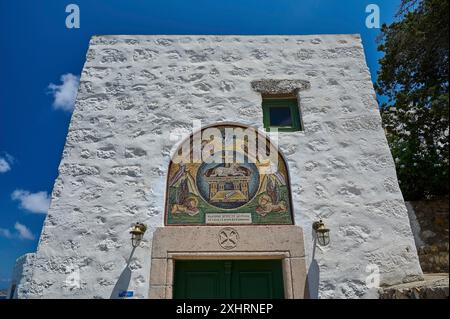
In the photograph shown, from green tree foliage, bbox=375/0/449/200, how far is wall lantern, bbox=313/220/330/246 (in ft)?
5.36

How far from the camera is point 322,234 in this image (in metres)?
4.39

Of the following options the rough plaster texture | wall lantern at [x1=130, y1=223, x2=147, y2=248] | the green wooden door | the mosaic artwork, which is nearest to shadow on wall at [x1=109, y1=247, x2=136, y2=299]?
the rough plaster texture

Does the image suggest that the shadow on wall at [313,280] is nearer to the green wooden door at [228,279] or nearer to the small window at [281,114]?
the green wooden door at [228,279]

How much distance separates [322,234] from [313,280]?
23.7 inches

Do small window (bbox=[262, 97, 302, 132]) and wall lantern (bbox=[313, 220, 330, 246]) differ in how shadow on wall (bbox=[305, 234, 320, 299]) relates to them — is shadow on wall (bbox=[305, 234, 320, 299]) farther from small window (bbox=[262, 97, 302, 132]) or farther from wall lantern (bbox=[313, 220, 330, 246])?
small window (bbox=[262, 97, 302, 132])

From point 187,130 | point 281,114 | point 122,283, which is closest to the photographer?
point 122,283

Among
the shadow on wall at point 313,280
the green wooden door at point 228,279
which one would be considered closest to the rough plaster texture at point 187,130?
the shadow on wall at point 313,280

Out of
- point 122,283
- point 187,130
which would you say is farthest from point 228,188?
point 122,283

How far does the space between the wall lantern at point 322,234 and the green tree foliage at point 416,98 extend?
5.36 feet

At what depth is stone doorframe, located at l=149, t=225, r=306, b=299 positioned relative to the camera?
423 centimetres

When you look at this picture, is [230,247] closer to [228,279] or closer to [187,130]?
[228,279]

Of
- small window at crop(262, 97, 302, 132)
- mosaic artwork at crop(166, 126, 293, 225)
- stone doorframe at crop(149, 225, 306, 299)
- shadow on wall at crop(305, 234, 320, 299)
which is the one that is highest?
small window at crop(262, 97, 302, 132)
